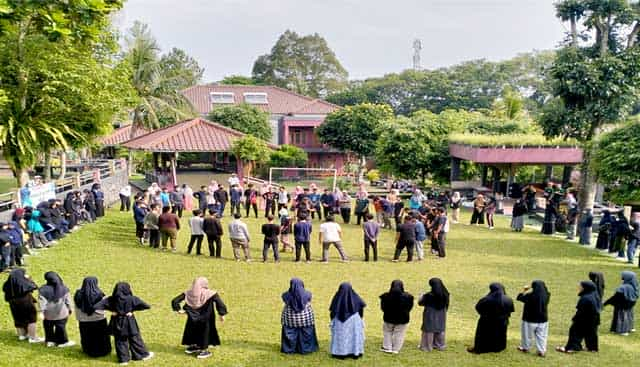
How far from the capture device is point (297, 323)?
8047mm

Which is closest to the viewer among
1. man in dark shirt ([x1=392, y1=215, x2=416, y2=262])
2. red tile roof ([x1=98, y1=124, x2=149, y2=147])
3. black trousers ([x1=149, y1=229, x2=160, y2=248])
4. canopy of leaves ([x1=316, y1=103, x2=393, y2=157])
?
man in dark shirt ([x1=392, y1=215, x2=416, y2=262])

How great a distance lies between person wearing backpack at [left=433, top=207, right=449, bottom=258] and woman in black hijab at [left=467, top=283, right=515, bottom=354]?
6.29 meters

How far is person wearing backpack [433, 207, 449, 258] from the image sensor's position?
1445 centimetres

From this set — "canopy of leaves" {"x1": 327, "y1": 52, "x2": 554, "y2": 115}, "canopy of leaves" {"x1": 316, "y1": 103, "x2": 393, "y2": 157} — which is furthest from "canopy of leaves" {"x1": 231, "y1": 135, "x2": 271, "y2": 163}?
"canopy of leaves" {"x1": 327, "y1": 52, "x2": 554, "y2": 115}

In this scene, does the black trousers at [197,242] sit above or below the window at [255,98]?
below

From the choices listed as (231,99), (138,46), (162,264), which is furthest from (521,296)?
(231,99)

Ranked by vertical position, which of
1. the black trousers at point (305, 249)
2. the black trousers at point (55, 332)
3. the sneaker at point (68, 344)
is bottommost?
the sneaker at point (68, 344)

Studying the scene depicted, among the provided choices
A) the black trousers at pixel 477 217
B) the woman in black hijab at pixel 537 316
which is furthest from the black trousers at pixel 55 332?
the black trousers at pixel 477 217

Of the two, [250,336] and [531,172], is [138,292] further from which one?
[531,172]

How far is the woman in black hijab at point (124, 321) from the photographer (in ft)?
24.7

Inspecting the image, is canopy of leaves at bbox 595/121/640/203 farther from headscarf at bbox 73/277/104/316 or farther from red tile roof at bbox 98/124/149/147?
red tile roof at bbox 98/124/149/147

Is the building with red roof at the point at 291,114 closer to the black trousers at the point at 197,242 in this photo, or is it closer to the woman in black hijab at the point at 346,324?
the black trousers at the point at 197,242

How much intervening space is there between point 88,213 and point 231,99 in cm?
3190

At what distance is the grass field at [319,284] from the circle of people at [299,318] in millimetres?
190
